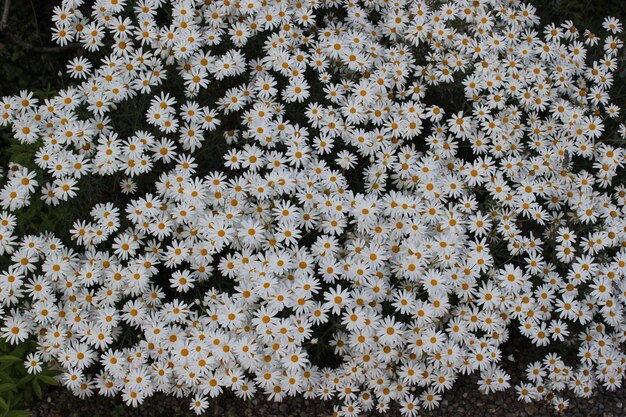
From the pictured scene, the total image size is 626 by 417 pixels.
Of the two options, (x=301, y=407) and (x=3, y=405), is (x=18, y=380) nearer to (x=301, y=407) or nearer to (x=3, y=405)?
(x=3, y=405)

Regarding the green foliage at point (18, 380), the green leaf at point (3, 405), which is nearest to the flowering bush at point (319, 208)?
the green foliage at point (18, 380)

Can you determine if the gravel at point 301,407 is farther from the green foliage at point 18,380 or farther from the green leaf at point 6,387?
the green leaf at point 6,387

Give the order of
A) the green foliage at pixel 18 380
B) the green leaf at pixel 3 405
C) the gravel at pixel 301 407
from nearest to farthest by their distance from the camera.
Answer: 1. the green leaf at pixel 3 405
2. the green foliage at pixel 18 380
3. the gravel at pixel 301 407

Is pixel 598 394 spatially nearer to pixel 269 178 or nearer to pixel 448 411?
pixel 448 411

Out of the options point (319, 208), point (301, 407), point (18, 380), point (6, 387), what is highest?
point (319, 208)

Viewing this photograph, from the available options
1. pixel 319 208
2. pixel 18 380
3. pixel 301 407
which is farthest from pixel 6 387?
pixel 319 208

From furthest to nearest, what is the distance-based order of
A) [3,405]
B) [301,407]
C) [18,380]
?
[301,407], [18,380], [3,405]

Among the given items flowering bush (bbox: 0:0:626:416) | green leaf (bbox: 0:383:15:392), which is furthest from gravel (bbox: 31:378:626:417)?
green leaf (bbox: 0:383:15:392)
